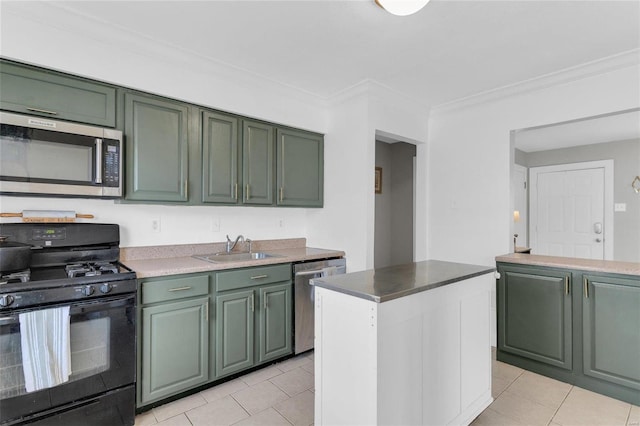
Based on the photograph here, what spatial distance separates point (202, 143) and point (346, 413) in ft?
7.13

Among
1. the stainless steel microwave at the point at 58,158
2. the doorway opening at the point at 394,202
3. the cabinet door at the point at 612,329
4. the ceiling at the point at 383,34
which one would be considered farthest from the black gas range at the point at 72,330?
the doorway opening at the point at 394,202

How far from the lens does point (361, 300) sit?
1.42 metres

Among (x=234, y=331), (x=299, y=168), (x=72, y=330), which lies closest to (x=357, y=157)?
(x=299, y=168)

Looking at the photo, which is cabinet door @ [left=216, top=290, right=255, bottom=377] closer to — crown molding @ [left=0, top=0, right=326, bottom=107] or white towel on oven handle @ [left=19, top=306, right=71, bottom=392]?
white towel on oven handle @ [left=19, top=306, right=71, bottom=392]

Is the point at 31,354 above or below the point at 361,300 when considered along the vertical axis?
below

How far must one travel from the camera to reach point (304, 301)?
112 inches

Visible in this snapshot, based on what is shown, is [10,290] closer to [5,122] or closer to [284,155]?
[5,122]

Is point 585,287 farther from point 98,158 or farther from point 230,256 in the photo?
point 98,158

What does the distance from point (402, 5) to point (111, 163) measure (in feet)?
6.83

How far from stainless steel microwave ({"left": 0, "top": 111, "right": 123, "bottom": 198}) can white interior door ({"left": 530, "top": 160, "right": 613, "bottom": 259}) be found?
604cm

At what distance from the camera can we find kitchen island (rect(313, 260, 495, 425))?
1.39 m

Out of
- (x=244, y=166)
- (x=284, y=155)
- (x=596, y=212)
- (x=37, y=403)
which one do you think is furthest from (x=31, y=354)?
(x=596, y=212)

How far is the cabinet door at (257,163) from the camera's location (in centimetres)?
285

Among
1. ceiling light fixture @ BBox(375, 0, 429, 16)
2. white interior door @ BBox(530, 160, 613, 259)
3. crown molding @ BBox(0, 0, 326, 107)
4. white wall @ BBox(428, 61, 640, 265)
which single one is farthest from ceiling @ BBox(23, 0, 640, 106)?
white interior door @ BBox(530, 160, 613, 259)
